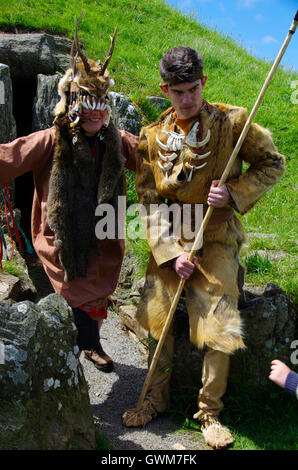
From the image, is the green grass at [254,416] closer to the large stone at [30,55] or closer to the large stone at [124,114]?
the large stone at [124,114]

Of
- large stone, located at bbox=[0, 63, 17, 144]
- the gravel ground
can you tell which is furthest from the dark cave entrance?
the gravel ground

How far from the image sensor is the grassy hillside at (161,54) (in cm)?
631

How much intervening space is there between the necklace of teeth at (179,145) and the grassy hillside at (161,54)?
1986 millimetres

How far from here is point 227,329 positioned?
322 cm

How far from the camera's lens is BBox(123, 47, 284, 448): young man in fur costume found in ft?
10.5

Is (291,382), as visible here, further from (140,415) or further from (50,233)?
(50,233)

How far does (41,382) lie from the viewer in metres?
2.68

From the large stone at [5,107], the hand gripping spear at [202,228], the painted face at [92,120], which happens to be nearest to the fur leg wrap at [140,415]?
the hand gripping spear at [202,228]

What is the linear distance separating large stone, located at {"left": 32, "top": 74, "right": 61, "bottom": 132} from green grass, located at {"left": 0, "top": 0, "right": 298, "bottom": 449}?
1.03 m

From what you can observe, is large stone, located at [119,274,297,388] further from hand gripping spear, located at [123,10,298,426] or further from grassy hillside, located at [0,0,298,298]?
grassy hillside, located at [0,0,298,298]
